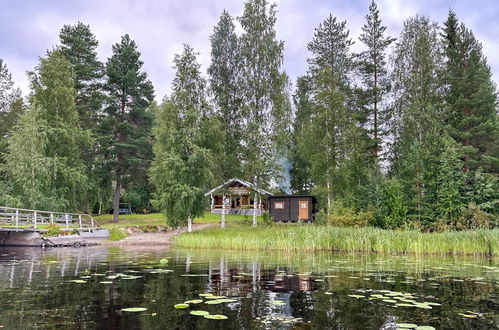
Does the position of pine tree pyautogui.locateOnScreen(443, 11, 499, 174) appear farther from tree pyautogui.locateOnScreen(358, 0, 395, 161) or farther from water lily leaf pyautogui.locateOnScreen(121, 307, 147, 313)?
water lily leaf pyautogui.locateOnScreen(121, 307, 147, 313)

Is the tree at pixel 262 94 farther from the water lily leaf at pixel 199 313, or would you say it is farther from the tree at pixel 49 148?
the water lily leaf at pixel 199 313

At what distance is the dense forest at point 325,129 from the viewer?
2473 centimetres

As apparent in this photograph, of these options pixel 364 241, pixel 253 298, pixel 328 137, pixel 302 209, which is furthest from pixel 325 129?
pixel 253 298

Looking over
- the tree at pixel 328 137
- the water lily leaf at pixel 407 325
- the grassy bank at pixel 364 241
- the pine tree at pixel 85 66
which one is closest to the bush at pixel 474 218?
the grassy bank at pixel 364 241

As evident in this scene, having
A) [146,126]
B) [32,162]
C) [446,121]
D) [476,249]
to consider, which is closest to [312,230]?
[476,249]

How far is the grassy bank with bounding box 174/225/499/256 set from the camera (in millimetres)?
15820

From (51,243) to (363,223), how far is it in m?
18.9

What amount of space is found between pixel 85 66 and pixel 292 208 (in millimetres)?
25002

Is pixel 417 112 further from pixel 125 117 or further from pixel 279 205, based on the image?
pixel 125 117

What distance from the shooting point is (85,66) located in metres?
36.5

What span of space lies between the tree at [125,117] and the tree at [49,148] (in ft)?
17.5

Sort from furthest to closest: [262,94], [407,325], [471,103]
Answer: [262,94] → [471,103] → [407,325]

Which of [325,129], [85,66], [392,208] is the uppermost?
[85,66]

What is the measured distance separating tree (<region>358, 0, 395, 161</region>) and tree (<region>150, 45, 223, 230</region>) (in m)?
14.8
